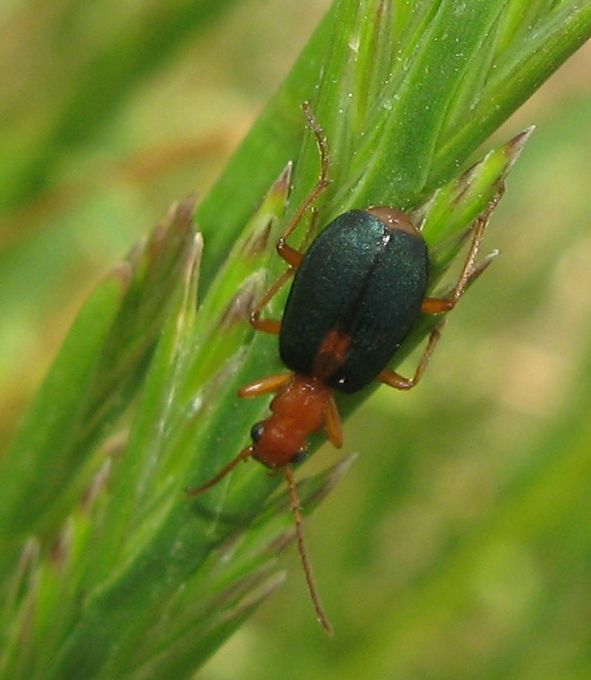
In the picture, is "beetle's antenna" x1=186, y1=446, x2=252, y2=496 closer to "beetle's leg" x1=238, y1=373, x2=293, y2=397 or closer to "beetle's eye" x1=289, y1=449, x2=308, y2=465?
"beetle's leg" x1=238, y1=373, x2=293, y2=397

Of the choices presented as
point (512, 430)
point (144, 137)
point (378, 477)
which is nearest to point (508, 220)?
point (512, 430)

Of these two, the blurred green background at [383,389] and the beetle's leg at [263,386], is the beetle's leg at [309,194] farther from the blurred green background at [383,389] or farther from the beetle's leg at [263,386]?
the blurred green background at [383,389]

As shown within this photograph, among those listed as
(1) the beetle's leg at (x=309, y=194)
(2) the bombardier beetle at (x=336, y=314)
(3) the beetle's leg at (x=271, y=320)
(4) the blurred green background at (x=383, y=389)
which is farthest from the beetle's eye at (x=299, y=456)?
(4) the blurred green background at (x=383, y=389)

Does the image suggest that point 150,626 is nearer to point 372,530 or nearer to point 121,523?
point 121,523

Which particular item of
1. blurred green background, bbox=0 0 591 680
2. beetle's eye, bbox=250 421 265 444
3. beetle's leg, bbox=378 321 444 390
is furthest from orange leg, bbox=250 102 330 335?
blurred green background, bbox=0 0 591 680

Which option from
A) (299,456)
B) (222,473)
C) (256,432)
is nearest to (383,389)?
(299,456)
